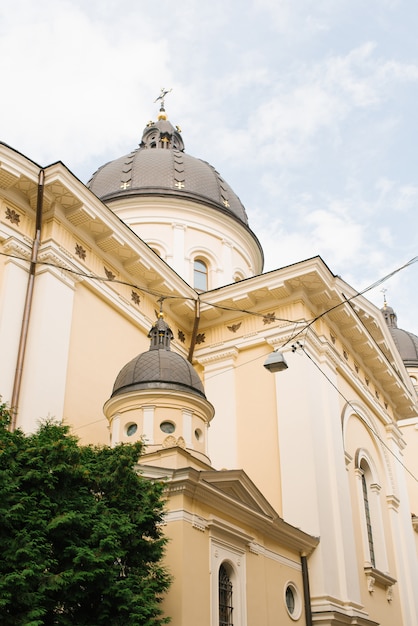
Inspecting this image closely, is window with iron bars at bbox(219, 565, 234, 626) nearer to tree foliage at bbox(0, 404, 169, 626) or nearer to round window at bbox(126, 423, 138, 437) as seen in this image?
tree foliage at bbox(0, 404, 169, 626)

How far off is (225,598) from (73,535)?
4429mm

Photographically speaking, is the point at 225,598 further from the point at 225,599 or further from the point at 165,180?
the point at 165,180

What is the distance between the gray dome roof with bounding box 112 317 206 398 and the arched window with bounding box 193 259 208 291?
9.67 meters

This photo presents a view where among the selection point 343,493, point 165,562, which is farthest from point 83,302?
point 343,493

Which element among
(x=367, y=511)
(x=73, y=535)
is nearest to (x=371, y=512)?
(x=367, y=511)

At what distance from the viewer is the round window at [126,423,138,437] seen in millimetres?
13266

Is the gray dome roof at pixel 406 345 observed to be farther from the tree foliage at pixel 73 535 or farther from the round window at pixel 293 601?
the tree foliage at pixel 73 535

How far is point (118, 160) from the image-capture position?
27.2m

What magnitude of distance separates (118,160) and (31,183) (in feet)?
43.6

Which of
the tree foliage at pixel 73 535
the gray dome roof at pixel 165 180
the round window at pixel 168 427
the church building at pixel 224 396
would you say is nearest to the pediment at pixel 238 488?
the church building at pixel 224 396

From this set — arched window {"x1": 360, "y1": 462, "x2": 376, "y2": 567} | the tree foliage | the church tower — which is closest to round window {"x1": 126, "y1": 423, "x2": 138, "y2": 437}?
the tree foliage

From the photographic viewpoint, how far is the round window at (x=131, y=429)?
13266mm

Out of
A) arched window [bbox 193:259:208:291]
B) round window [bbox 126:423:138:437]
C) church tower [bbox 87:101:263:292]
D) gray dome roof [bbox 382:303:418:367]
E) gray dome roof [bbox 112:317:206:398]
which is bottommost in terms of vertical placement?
round window [bbox 126:423:138:437]

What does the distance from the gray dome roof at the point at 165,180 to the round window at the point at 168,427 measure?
41.7 feet
